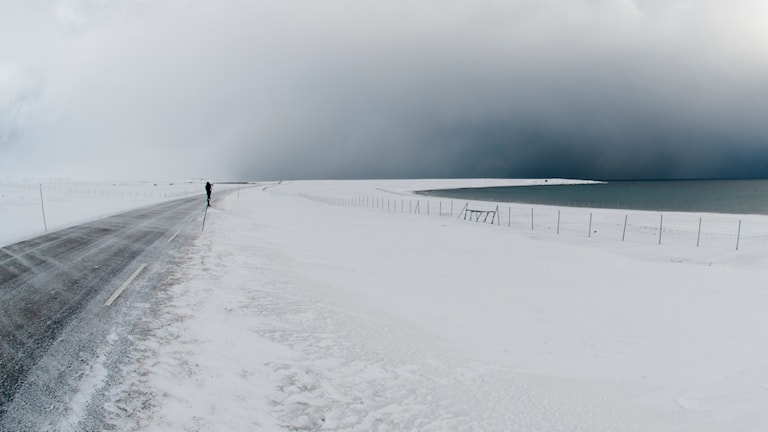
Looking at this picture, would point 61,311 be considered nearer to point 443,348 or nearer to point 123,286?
point 123,286

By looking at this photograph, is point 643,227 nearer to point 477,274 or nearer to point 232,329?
point 477,274

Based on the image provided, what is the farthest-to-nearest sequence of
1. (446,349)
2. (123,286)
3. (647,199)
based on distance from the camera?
(647,199), (123,286), (446,349)

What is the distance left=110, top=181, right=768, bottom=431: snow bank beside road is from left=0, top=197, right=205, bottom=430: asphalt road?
59 centimetres

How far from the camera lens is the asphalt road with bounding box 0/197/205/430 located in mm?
4352

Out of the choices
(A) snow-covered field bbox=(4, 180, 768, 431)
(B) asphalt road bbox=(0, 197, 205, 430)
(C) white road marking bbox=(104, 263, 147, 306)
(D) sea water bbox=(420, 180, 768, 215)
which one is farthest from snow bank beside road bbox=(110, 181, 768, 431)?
(D) sea water bbox=(420, 180, 768, 215)

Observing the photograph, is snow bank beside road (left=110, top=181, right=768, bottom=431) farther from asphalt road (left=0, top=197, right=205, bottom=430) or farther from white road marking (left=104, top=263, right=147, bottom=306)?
white road marking (left=104, top=263, right=147, bottom=306)

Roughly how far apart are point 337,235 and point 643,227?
72.2 feet

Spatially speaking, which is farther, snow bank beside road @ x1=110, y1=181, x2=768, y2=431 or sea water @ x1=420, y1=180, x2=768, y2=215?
sea water @ x1=420, y1=180, x2=768, y2=215

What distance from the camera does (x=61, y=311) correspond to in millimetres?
7000

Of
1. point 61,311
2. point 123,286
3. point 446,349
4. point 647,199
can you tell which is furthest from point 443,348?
point 647,199

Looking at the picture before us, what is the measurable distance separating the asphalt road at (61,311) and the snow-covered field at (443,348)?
1.80 feet

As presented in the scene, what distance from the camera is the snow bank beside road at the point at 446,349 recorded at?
14.5 feet

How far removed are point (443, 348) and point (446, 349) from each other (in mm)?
51

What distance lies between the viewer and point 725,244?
2064 centimetres
